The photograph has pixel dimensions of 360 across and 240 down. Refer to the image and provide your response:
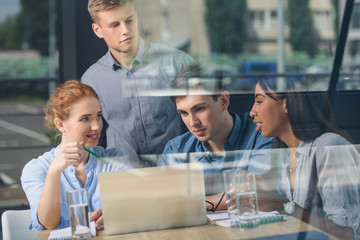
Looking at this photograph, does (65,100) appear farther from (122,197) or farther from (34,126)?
(122,197)

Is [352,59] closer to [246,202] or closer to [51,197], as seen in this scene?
[246,202]

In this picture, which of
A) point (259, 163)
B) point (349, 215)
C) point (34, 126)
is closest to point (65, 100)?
point (34, 126)

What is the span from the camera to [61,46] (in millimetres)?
2131

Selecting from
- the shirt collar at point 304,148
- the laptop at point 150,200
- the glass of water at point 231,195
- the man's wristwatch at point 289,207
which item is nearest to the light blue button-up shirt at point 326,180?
the shirt collar at point 304,148

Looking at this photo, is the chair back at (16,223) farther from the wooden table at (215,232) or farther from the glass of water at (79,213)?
the glass of water at (79,213)

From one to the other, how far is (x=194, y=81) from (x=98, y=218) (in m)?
0.74

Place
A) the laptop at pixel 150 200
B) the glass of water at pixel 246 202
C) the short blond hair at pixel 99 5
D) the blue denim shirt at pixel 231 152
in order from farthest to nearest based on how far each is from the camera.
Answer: the blue denim shirt at pixel 231 152
the short blond hair at pixel 99 5
the glass of water at pixel 246 202
the laptop at pixel 150 200

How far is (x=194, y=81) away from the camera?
237 centimetres

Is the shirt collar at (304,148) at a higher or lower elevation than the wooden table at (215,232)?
higher

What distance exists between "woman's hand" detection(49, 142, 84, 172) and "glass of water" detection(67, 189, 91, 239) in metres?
0.17

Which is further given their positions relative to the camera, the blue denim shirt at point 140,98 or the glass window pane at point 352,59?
the glass window pane at point 352,59

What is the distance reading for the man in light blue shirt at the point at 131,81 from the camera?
7.22ft

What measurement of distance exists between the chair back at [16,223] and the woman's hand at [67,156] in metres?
0.23

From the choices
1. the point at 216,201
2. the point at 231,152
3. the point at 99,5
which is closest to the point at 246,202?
the point at 216,201
